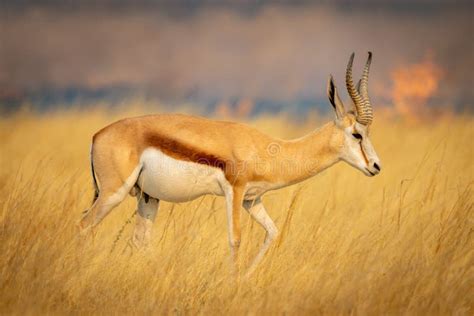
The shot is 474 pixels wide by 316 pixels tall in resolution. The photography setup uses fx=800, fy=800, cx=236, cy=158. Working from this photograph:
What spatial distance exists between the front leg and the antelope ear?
1.37m

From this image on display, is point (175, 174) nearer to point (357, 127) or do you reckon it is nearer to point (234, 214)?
point (234, 214)

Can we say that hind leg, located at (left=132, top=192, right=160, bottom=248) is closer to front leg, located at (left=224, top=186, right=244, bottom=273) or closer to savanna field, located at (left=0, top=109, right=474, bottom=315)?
savanna field, located at (left=0, top=109, right=474, bottom=315)

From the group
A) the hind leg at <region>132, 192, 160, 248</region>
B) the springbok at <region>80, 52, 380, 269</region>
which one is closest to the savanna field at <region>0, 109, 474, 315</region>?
the hind leg at <region>132, 192, 160, 248</region>

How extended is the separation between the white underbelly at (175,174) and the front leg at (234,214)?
0.54 ft

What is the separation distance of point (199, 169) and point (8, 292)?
2.38 metres

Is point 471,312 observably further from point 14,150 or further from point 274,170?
point 14,150

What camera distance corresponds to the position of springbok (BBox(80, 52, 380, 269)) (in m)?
8.43

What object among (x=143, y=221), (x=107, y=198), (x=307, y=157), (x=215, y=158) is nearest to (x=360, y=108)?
(x=307, y=157)

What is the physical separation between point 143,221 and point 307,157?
1977mm

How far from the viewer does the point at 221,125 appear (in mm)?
8797

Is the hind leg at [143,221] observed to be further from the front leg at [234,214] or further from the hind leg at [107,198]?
the front leg at [234,214]

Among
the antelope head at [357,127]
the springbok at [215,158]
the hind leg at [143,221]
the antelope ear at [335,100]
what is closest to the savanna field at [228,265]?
the hind leg at [143,221]

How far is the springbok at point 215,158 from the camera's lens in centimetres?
843

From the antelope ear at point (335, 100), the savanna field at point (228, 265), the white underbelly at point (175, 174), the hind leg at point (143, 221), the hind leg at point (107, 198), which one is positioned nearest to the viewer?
the savanna field at point (228, 265)
